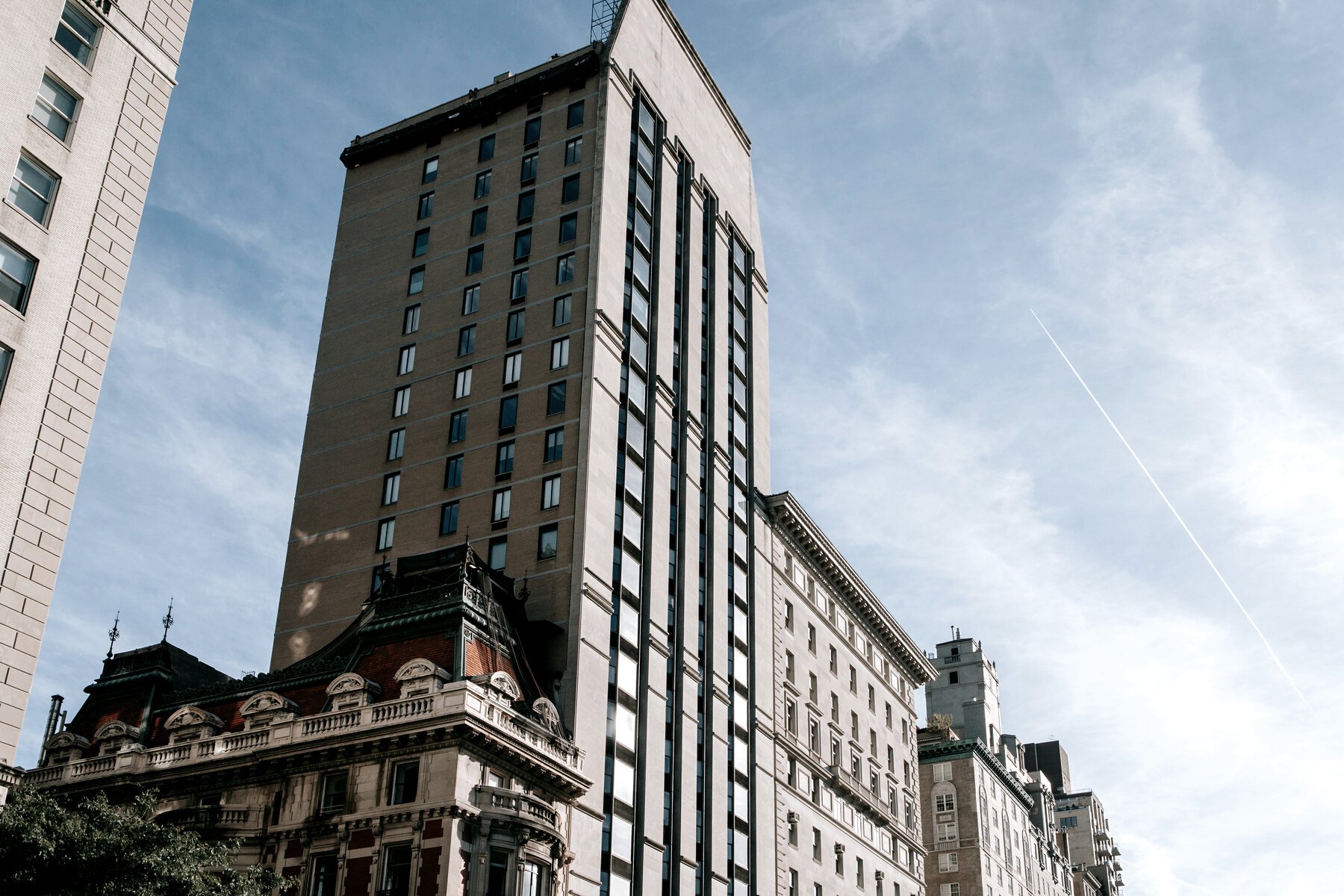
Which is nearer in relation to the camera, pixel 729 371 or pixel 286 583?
pixel 286 583

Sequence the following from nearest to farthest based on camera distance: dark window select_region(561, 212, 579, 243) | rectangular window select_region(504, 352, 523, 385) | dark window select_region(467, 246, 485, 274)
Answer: rectangular window select_region(504, 352, 523, 385) → dark window select_region(561, 212, 579, 243) → dark window select_region(467, 246, 485, 274)

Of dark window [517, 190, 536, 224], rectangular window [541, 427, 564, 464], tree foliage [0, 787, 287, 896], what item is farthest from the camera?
dark window [517, 190, 536, 224]

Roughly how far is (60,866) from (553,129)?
189ft

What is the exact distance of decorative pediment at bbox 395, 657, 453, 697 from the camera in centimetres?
5772

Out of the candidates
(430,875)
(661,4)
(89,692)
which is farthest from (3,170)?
(661,4)

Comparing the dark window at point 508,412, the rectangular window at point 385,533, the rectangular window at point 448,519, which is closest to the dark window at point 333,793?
the rectangular window at point 448,519

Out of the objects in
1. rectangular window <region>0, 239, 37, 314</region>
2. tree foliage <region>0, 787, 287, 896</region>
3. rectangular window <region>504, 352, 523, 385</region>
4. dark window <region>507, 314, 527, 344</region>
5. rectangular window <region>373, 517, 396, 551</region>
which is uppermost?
dark window <region>507, 314, 527, 344</region>

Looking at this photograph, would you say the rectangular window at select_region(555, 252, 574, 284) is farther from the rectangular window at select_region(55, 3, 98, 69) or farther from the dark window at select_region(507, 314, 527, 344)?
the rectangular window at select_region(55, 3, 98, 69)

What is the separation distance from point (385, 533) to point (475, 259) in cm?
1864

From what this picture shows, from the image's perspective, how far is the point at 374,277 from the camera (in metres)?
89.2

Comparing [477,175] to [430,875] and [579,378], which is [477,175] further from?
[430,875]

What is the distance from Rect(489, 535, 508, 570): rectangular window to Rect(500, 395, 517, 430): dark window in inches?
279

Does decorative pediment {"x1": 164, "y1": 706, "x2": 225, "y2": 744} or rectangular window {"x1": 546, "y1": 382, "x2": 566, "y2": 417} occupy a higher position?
rectangular window {"x1": 546, "y1": 382, "x2": 566, "y2": 417}

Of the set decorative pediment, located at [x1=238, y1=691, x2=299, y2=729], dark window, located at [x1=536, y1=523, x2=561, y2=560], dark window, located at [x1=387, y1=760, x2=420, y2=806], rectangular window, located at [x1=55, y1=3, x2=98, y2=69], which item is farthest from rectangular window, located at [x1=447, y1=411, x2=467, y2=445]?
rectangular window, located at [x1=55, y1=3, x2=98, y2=69]
